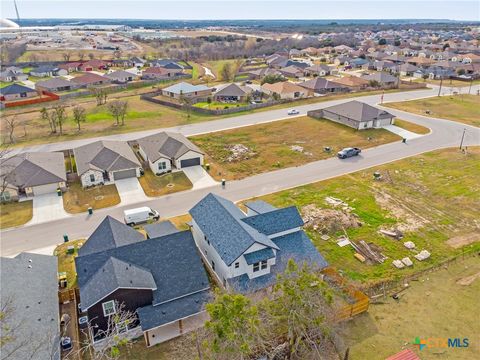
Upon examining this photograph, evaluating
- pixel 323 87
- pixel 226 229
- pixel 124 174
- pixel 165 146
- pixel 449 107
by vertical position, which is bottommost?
pixel 124 174

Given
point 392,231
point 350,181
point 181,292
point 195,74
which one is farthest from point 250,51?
point 181,292

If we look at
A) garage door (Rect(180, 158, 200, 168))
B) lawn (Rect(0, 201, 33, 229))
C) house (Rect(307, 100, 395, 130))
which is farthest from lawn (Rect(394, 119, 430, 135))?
lawn (Rect(0, 201, 33, 229))

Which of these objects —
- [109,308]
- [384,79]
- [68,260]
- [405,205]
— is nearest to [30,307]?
[109,308]

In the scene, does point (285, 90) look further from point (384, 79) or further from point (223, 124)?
point (384, 79)

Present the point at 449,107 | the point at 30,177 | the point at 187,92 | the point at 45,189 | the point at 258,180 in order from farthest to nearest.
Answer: the point at 187,92, the point at 449,107, the point at 258,180, the point at 45,189, the point at 30,177

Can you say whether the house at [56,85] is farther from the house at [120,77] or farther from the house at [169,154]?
the house at [169,154]

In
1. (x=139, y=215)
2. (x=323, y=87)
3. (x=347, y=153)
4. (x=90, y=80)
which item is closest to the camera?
(x=139, y=215)
